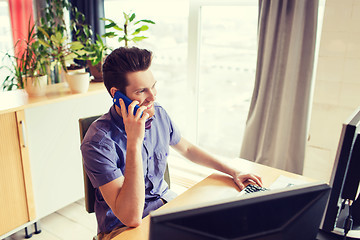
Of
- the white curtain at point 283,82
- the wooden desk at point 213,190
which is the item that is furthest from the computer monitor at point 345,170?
the white curtain at point 283,82

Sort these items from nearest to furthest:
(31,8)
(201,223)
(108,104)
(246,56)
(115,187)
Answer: (201,223), (115,187), (108,104), (246,56), (31,8)

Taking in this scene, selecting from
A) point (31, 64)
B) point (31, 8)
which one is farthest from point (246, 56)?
point (31, 8)

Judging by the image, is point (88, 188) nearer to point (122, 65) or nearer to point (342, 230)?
point (122, 65)

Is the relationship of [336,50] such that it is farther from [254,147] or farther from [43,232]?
[43,232]

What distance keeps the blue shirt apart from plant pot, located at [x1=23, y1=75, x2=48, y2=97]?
39.5 inches

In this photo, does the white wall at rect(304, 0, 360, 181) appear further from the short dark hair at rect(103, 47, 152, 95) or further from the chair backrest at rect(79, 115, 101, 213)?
the chair backrest at rect(79, 115, 101, 213)

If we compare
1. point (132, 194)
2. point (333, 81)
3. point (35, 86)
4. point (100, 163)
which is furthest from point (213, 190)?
point (35, 86)

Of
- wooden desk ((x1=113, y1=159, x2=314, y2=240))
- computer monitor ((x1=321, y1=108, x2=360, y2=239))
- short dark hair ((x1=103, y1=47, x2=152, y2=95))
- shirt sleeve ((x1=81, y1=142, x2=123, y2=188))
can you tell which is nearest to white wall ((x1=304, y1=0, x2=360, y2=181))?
wooden desk ((x1=113, y1=159, x2=314, y2=240))

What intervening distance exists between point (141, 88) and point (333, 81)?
4.28 ft

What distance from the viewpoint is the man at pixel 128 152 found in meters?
1.15

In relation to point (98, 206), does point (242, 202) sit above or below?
above

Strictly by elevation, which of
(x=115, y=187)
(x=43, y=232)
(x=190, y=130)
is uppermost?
(x=115, y=187)

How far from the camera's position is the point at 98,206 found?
4.42 ft

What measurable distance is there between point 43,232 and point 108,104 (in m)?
1.02
